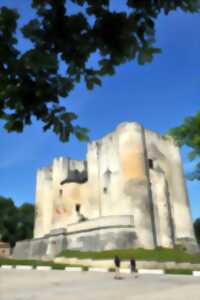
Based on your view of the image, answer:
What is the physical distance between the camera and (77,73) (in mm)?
3434

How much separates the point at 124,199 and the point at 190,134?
14.3 metres

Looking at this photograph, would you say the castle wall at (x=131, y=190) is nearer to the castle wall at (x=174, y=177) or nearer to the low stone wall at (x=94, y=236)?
the castle wall at (x=174, y=177)

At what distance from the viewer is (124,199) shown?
1369 inches

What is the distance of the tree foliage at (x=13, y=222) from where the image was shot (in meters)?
57.7

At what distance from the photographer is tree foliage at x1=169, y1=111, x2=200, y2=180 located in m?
22.0

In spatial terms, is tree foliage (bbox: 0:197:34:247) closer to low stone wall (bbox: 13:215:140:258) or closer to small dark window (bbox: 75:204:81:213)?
low stone wall (bbox: 13:215:140:258)

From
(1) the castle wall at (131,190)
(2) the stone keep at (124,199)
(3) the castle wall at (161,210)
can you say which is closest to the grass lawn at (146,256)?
(2) the stone keep at (124,199)

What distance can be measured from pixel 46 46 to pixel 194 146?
20.7 meters

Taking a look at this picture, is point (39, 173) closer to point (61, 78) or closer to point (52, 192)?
Result: point (52, 192)

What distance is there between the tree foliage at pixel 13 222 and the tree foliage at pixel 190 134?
1755 inches

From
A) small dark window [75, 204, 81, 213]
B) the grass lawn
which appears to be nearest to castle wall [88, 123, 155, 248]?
small dark window [75, 204, 81, 213]

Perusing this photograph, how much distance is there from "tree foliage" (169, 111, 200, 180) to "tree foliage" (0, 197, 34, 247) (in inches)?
1755

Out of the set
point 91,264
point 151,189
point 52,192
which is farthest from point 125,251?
point 52,192

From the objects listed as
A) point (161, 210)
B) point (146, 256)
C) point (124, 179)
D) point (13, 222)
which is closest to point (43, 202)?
point (13, 222)
